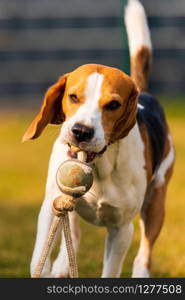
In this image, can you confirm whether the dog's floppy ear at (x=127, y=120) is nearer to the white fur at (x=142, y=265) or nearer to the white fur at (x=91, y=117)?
the white fur at (x=91, y=117)

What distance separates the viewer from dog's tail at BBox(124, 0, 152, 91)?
6.17m

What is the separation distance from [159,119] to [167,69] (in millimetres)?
15759

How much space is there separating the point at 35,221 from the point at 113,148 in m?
3.13

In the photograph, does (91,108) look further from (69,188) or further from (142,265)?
(142,265)

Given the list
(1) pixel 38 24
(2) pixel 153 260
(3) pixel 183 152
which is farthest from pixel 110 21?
(2) pixel 153 260

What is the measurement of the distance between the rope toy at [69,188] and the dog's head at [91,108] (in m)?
0.09

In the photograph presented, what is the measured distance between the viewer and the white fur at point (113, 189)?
15.8 ft

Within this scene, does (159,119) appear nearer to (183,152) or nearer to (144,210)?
(144,210)

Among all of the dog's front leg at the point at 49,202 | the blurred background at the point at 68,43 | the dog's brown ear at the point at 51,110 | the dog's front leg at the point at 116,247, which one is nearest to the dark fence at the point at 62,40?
the blurred background at the point at 68,43

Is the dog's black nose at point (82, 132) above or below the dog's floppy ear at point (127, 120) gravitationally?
above

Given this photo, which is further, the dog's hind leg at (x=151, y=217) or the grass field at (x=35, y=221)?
Answer: the grass field at (x=35, y=221)

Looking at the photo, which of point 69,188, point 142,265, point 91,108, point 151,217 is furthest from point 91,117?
point 151,217

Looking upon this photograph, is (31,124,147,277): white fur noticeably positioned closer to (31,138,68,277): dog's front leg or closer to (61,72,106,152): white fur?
(31,138,68,277): dog's front leg

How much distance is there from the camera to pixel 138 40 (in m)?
6.23
